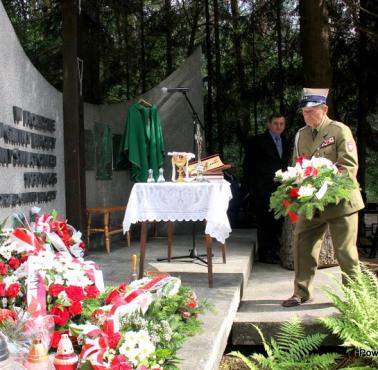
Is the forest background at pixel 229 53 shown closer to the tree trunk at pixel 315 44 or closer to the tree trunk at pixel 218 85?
the tree trunk at pixel 218 85

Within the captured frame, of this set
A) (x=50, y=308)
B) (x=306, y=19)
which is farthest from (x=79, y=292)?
(x=306, y=19)

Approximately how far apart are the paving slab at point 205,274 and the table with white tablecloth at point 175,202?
0.31 meters

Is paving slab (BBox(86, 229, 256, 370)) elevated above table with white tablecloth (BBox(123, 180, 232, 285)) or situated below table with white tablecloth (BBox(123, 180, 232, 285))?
below

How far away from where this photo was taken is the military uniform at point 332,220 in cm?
414

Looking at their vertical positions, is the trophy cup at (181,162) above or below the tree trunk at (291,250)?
above

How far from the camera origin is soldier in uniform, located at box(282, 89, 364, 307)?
414 cm

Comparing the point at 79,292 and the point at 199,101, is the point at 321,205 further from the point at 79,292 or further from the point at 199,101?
the point at 199,101

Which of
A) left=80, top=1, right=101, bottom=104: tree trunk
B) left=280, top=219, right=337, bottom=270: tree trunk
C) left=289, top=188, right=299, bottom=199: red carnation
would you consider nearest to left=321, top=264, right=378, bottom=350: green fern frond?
left=289, top=188, right=299, bottom=199: red carnation

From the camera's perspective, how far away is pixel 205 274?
5.29m

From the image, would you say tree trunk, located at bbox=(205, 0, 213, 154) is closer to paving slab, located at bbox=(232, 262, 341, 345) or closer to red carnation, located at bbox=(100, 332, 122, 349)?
paving slab, located at bbox=(232, 262, 341, 345)

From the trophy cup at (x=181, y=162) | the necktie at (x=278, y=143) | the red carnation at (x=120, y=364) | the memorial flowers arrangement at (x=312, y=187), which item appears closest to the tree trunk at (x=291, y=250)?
the necktie at (x=278, y=143)

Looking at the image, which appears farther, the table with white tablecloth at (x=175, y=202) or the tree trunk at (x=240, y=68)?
the tree trunk at (x=240, y=68)

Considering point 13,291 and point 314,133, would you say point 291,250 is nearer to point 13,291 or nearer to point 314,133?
point 314,133

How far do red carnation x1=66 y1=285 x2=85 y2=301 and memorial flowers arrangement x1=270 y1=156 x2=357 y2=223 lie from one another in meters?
1.65
